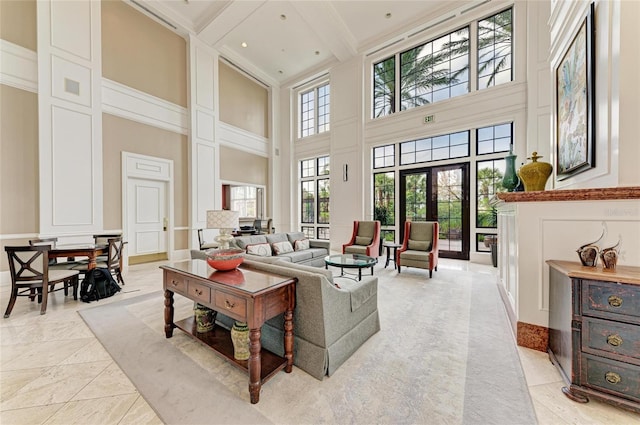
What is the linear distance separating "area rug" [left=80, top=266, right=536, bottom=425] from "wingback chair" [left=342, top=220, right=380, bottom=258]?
2498 millimetres

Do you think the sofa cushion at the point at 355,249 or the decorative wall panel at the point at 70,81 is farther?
the sofa cushion at the point at 355,249

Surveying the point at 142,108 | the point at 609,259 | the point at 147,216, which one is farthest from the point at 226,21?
the point at 609,259

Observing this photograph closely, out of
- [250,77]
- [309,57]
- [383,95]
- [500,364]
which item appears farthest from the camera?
[250,77]

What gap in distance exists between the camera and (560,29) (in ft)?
9.12

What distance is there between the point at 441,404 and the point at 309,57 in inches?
342

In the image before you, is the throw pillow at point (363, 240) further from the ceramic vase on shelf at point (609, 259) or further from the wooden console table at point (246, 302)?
the ceramic vase on shelf at point (609, 259)

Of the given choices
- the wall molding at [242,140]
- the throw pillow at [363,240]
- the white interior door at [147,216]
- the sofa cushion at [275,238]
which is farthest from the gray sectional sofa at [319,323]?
the wall molding at [242,140]

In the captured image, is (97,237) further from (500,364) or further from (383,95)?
(383,95)

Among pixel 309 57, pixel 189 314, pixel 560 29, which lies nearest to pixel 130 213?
pixel 189 314

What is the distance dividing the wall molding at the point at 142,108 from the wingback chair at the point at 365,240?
516 centimetres

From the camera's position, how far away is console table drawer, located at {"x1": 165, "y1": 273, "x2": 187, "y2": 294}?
2173 mm

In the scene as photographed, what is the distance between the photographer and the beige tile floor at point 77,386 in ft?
4.91

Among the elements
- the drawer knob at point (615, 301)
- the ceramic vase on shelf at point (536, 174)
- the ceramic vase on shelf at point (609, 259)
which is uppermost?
the ceramic vase on shelf at point (536, 174)

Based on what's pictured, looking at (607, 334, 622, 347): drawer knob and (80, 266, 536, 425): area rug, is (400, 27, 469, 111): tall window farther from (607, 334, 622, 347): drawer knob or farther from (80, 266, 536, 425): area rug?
(607, 334, 622, 347): drawer knob
